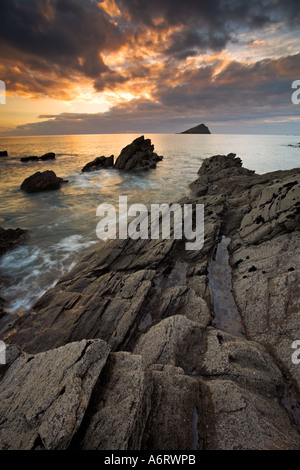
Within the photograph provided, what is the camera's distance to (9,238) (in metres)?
19.6

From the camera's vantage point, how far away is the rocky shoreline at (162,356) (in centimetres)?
429

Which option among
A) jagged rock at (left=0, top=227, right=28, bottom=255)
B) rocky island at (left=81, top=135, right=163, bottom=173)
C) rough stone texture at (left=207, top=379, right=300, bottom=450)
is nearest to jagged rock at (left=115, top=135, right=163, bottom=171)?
rocky island at (left=81, top=135, right=163, bottom=173)

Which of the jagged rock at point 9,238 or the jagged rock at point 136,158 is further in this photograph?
the jagged rock at point 136,158

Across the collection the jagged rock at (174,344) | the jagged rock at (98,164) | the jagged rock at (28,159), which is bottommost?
the jagged rock at (174,344)

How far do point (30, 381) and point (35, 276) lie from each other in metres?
10.9

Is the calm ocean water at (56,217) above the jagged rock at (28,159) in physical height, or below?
below

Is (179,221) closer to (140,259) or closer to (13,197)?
(140,259)

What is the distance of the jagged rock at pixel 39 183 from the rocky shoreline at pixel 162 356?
34.4 m

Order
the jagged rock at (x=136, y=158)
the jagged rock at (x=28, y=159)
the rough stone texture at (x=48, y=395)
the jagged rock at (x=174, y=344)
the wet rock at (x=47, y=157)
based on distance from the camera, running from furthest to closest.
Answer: the wet rock at (x=47, y=157) → the jagged rock at (x=28, y=159) → the jagged rock at (x=136, y=158) → the jagged rock at (x=174, y=344) → the rough stone texture at (x=48, y=395)

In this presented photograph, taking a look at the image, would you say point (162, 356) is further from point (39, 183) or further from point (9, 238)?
point (39, 183)

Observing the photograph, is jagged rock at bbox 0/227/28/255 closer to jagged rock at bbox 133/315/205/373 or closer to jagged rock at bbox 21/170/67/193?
jagged rock at bbox 133/315/205/373

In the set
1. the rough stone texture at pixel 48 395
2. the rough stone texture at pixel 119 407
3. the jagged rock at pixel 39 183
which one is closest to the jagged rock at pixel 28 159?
the jagged rock at pixel 39 183

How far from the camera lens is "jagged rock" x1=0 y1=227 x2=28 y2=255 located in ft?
59.5
